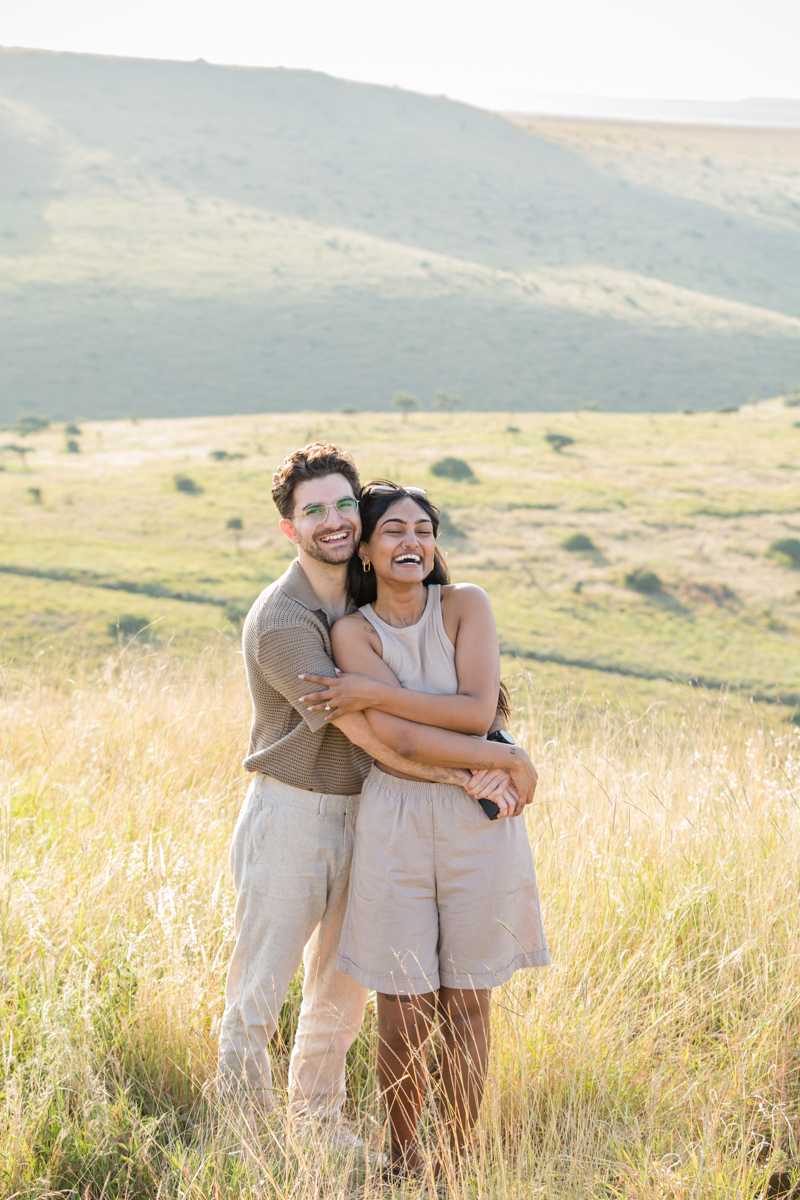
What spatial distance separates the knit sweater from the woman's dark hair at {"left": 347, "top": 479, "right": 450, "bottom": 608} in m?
0.16

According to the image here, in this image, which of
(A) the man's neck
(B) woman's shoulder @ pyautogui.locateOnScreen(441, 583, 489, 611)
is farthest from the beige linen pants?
(B) woman's shoulder @ pyautogui.locateOnScreen(441, 583, 489, 611)

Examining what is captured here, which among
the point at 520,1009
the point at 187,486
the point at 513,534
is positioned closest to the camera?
the point at 520,1009

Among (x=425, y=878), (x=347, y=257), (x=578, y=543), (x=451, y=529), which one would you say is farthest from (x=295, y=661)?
(x=347, y=257)

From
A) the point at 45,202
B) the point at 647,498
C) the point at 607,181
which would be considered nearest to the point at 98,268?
the point at 45,202

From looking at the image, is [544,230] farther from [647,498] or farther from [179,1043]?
[179,1043]

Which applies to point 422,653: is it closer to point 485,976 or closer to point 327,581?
point 327,581

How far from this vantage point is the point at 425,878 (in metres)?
2.86

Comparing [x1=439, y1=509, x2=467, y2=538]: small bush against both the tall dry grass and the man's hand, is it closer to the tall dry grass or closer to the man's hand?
the tall dry grass

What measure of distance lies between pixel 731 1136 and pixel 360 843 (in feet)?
4.89

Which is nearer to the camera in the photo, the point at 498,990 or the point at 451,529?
the point at 498,990

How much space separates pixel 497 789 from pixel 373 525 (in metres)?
0.93

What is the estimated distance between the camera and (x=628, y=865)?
414 cm

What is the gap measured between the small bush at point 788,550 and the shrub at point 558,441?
17.9 metres

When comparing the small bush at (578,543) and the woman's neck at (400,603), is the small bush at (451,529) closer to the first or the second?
the small bush at (578,543)
